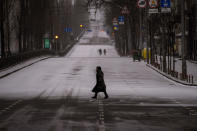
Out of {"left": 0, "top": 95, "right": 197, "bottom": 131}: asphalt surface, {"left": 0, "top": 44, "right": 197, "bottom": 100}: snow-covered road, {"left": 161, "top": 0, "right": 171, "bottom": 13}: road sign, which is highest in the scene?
{"left": 161, "top": 0, "right": 171, "bottom": 13}: road sign

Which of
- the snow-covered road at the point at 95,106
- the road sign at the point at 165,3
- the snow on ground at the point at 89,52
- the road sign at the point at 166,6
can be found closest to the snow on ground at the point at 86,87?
the snow-covered road at the point at 95,106

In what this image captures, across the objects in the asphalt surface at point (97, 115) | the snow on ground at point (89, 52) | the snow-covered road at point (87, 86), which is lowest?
the snow on ground at point (89, 52)

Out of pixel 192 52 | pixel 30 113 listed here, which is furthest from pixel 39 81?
pixel 192 52

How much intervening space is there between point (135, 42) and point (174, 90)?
2105 inches

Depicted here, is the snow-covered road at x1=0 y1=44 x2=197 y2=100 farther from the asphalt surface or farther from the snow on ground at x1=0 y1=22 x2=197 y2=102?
the asphalt surface

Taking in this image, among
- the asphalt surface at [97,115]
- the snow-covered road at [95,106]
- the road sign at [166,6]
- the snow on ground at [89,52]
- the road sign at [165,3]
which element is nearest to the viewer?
the asphalt surface at [97,115]

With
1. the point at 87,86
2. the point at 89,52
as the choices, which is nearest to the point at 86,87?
the point at 87,86

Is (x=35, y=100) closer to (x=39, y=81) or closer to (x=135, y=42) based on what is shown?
(x=39, y=81)

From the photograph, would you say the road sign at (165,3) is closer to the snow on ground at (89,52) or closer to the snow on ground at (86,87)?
the snow on ground at (86,87)

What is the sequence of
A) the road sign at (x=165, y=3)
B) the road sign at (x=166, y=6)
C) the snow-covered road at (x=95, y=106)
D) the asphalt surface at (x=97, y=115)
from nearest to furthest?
the asphalt surface at (x=97, y=115)
the snow-covered road at (x=95, y=106)
the road sign at (x=166, y=6)
the road sign at (x=165, y=3)

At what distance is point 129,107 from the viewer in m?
20.0

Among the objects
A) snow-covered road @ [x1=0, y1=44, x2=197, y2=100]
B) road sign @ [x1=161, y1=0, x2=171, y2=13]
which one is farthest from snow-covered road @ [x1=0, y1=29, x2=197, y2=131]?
road sign @ [x1=161, y1=0, x2=171, y2=13]

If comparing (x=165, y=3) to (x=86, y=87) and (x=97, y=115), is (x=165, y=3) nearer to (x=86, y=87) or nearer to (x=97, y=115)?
(x=86, y=87)

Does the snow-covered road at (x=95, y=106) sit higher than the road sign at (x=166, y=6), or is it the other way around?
the road sign at (x=166, y=6)
